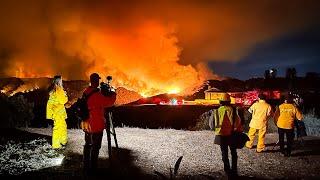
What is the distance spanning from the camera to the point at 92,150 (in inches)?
358

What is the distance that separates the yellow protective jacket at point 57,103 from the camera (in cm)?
1190

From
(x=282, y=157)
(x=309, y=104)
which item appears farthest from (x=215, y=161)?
(x=309, y=104)

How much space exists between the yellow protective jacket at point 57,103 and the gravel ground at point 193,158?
1.22 m

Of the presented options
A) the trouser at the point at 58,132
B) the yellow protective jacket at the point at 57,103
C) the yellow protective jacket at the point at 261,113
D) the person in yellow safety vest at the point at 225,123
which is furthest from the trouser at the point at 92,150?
the yellow protective jacket at the point at 261,113

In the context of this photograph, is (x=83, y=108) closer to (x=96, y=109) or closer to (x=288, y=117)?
(x=96, y=109)

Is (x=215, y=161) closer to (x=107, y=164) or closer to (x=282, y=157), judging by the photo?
(x=282, y=157)

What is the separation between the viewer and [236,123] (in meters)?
9.25

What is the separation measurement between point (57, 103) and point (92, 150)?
140 inches

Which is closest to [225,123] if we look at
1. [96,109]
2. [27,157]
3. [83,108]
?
[96,109]

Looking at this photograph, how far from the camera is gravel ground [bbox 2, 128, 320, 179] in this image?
9.88 m

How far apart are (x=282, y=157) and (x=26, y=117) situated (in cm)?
1402

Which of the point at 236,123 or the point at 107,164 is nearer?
the point at 236,123

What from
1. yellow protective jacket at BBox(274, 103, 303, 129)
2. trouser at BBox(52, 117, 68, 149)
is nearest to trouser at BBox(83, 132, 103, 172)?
trouser at BBox(52, 117, 68, 149)

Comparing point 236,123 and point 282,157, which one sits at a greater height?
point 236,123
